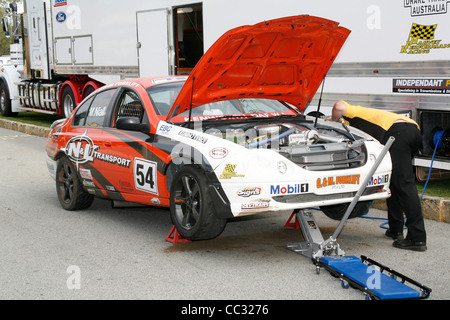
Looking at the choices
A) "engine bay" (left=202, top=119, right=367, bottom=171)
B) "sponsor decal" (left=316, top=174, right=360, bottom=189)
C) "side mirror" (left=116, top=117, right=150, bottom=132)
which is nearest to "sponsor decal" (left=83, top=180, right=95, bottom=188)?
"side mirror" (left=116, top=117, right=150, bottom=132)

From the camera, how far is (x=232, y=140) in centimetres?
615

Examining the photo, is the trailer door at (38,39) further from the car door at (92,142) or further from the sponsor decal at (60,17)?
the car door at (92,142)

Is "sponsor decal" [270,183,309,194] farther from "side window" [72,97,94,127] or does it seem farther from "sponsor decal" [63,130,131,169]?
"side window" [72,97,94,127]

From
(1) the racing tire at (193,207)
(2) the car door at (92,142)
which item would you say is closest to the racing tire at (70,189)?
(2) the car door at (92,142)

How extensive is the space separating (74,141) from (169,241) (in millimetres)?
2093

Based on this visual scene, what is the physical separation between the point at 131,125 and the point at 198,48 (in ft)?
30.6

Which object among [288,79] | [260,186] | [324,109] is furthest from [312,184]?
[324,109]

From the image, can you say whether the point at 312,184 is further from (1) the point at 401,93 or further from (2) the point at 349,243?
(1) the point at 401,93

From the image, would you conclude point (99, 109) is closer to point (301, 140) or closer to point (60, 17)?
point (301, 140)

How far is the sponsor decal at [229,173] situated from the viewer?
5430mm

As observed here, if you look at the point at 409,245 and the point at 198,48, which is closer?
the point at 409,245

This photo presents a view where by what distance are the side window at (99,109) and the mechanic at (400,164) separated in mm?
2714

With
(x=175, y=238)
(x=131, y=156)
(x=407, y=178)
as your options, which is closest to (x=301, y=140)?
(x=407, y=178)
